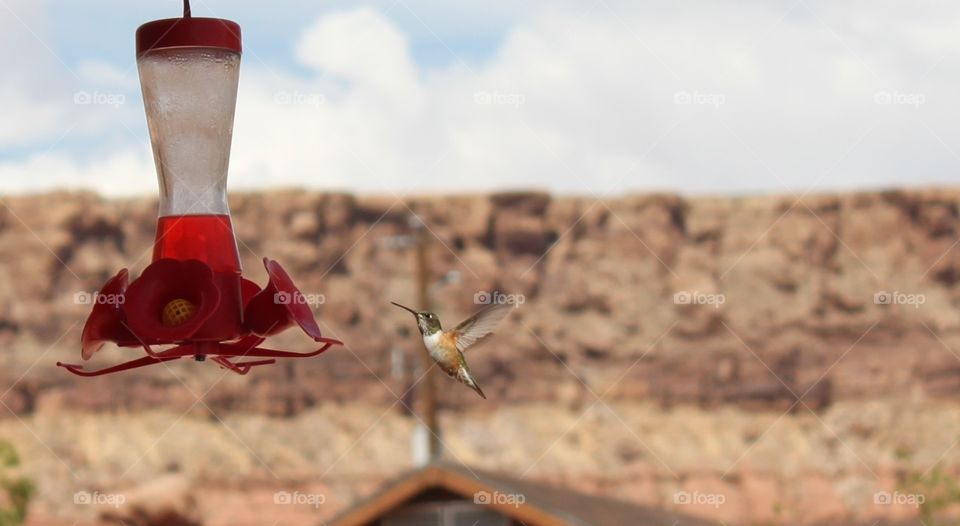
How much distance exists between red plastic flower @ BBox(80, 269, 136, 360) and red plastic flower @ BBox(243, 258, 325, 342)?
38 cm

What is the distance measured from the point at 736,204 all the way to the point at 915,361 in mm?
9753

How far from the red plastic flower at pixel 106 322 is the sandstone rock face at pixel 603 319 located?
1818 inches

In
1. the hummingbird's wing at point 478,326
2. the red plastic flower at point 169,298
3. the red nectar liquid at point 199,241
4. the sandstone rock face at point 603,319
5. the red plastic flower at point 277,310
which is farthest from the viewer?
the sandstone rock face at point 603,319

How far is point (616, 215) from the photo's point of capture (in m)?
61.8

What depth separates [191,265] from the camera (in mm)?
→ 4453

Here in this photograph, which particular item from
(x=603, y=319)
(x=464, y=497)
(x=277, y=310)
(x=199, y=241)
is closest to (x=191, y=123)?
(x=199, y=241)

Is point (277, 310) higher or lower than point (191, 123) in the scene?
lower

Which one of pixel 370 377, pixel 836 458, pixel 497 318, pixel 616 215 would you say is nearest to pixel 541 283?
pixel 616 215

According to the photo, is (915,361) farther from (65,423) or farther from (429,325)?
(429,325)

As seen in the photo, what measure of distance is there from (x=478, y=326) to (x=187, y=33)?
169 centimetres

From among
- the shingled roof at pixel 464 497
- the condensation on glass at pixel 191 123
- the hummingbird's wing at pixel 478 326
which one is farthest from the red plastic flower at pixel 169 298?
the shingled roof at pixel 464 497

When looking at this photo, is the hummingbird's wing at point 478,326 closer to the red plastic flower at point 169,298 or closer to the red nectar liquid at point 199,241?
the red nectar liquid at point 199,241

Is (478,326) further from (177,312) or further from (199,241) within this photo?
(177,312)

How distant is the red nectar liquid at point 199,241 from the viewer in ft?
15.2
